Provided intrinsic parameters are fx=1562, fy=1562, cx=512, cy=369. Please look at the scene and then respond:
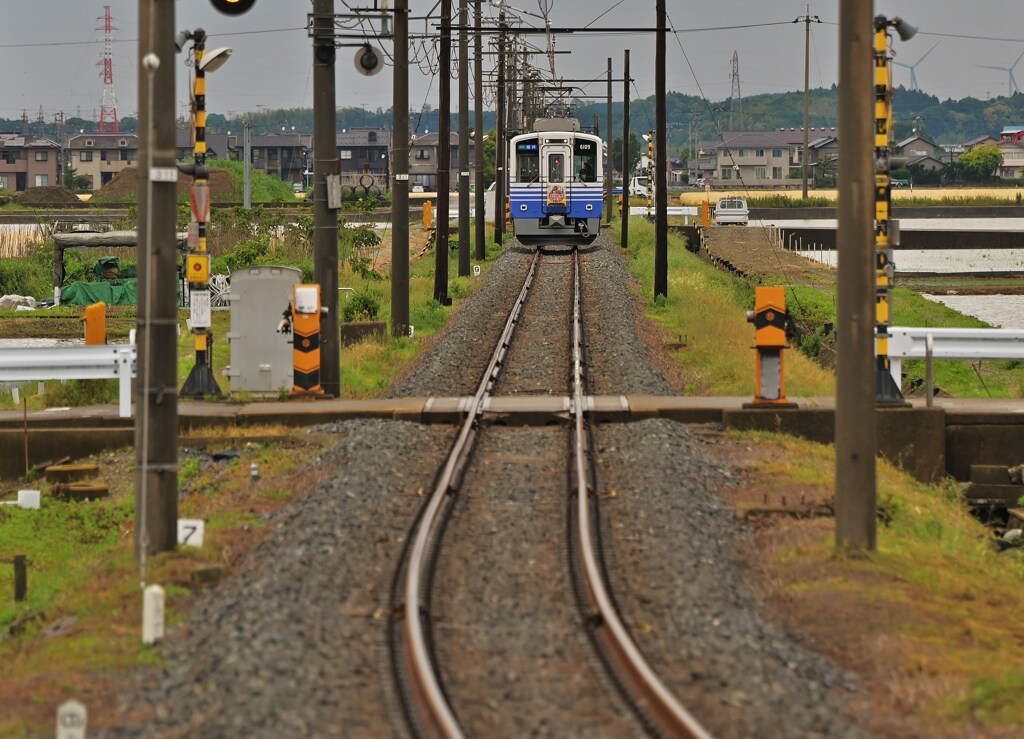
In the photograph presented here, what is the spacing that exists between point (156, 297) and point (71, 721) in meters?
4.35

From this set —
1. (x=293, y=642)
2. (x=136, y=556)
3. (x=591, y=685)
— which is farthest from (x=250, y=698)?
(x=136, y=556)

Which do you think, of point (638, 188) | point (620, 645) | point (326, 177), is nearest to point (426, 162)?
point (638, 188)

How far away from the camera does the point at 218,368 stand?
23547 millimetres

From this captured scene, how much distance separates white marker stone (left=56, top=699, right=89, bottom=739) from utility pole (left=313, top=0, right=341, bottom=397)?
37.7 ft

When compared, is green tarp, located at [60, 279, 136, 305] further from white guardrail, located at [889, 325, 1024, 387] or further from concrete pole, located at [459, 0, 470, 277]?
white guardrail, located at [889, 325, 1024, 387]

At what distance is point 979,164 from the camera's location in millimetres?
163000

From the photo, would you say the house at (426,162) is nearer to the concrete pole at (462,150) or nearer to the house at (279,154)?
the house at (279,154)

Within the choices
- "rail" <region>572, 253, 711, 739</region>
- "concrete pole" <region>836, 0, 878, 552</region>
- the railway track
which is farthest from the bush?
"concrete pole" <region>836, 0, 878, 552</region>

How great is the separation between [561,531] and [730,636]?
112 inches

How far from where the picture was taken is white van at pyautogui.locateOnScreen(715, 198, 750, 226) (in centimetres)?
7350

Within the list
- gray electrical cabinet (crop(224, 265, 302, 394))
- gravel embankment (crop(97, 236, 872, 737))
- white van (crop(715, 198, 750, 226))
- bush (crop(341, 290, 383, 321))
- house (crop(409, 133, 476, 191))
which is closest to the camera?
gravel embankment (crop(97, 236, 872, 737))

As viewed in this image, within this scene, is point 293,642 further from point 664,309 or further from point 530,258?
point 530,258

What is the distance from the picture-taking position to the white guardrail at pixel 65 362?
55.9 ft

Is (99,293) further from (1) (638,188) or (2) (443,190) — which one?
(1) (638,188)
